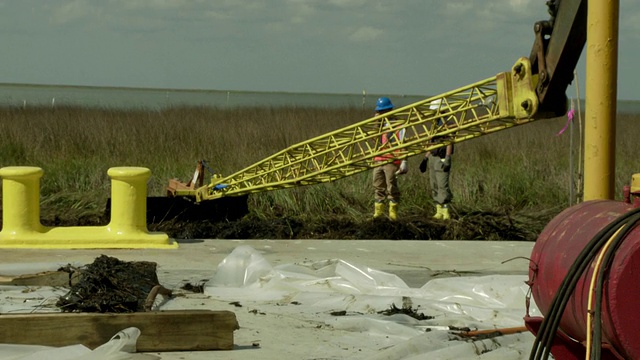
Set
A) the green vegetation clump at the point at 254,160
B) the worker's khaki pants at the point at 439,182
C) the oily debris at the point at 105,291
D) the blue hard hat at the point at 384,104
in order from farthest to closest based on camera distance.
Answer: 1. the blue hard hat at the point at 384,104
2. the green vegetation clump at the point at 254,160
3. the worker's khaki pants at the point at 439,182
4. the oily debris at the point at 105,291

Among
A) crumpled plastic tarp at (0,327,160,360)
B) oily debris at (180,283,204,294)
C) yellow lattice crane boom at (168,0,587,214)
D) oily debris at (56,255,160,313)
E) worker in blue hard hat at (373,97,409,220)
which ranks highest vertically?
yellow lattice crane boom at (168,0,587,214)

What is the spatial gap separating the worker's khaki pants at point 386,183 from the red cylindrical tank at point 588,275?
25.2ft

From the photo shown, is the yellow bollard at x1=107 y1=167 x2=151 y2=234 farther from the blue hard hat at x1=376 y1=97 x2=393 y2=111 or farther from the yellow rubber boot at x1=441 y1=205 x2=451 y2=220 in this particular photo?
the blue hard hat at x1=376 y1=97 x2=393 y2=111

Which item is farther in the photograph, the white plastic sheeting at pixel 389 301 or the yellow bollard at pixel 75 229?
the yellow bollard at pixel 75 229

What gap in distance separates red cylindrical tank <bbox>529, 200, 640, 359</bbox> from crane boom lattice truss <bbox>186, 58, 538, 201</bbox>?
4.29 meters

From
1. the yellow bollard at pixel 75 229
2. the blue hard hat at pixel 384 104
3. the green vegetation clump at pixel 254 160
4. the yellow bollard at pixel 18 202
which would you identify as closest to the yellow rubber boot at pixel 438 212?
the green vegetation clump at pixel 254 160

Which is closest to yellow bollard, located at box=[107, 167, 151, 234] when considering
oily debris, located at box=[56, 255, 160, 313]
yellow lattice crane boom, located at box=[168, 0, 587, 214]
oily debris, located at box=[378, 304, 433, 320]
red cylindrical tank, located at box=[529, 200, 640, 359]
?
yellow lattice crane boom, located at box=[168, 0, 587, 214]

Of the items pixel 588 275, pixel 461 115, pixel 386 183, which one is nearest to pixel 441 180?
pixel 386 183

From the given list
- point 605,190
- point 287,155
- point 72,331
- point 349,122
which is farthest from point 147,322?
point 349,122

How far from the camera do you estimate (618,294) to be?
4.79 m

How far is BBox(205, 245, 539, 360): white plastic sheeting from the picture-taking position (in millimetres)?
6504

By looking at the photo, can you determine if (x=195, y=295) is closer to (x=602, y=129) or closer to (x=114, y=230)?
(x=114, y=230)

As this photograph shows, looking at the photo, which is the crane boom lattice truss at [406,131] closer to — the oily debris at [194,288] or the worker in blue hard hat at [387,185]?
the worker in blue hard hat at [387,185]

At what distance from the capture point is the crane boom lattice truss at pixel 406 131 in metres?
10.2
